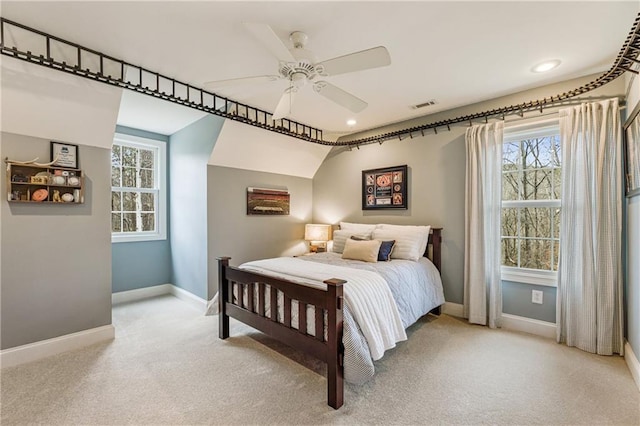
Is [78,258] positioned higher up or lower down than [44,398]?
higher up

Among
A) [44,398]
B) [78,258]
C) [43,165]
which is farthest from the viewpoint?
[78,258]

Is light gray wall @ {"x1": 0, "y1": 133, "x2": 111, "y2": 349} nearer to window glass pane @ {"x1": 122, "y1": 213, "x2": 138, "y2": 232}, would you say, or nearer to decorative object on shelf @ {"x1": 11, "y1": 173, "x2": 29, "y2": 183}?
decorative object on shelf @ {"x1": 11, "y1": 173, "x2": 29, "y2": 183}

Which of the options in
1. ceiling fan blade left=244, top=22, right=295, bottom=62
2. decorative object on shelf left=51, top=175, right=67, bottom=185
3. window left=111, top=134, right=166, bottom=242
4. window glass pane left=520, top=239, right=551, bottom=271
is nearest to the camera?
ceiling fan blade left=244, top=22, right=295, bottom=62

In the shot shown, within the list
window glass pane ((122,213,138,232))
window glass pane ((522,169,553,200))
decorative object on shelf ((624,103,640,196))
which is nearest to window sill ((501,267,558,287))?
window glass pane ((522,169,553,200))

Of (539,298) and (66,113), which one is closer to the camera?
(66,113)

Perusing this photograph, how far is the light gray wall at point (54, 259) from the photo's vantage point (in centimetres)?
238

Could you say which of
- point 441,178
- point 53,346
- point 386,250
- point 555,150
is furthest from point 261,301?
point 555,150

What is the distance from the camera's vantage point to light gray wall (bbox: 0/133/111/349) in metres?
2.38

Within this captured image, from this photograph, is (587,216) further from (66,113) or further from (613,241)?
(66,113)

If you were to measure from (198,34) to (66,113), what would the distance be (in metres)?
1.50

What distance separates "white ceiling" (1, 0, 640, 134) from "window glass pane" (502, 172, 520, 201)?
94 centimetres

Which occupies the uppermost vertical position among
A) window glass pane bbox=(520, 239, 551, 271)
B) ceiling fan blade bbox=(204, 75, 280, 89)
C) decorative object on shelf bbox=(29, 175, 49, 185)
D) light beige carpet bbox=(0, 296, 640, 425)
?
ceiling fan blade bbox=(204, 75, 280, 89)

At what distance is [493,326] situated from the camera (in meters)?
3.11

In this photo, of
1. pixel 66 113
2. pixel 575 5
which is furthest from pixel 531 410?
pixel 66 113
